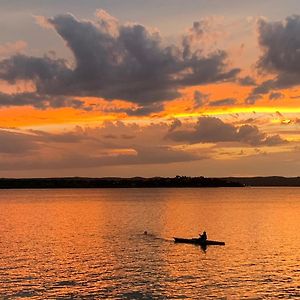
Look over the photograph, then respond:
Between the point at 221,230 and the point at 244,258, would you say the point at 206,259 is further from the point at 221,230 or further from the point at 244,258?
the point at 221,230

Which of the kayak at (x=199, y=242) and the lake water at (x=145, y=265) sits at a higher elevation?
the kayak at (x=199, y=242)

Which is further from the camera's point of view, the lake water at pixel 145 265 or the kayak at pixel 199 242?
the kayak at pixel 199 242

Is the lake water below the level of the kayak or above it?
below

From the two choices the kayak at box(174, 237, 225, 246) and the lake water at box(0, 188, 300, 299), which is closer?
the lake water at box(0, 188, 300, 299)

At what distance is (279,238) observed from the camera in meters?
102

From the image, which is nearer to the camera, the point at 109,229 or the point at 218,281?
the point at 218,281

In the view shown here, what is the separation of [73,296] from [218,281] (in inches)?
653

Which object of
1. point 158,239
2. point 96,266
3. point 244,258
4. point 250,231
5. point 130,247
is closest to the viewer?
point 96,266

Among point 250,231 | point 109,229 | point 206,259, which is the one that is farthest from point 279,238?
point 109,229

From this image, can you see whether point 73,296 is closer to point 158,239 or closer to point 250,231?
Answer: point 158,239

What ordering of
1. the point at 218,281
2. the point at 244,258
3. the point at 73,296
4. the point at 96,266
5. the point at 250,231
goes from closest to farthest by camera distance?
1. the point at 73,296
2. the point at 218,281
3. the point at 96,266
4. the point at 244,258
5. the point at 250,231

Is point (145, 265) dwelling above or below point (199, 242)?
below

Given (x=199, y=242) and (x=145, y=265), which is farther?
(x=199, y=242)

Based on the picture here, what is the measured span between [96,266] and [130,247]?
19.3 m
